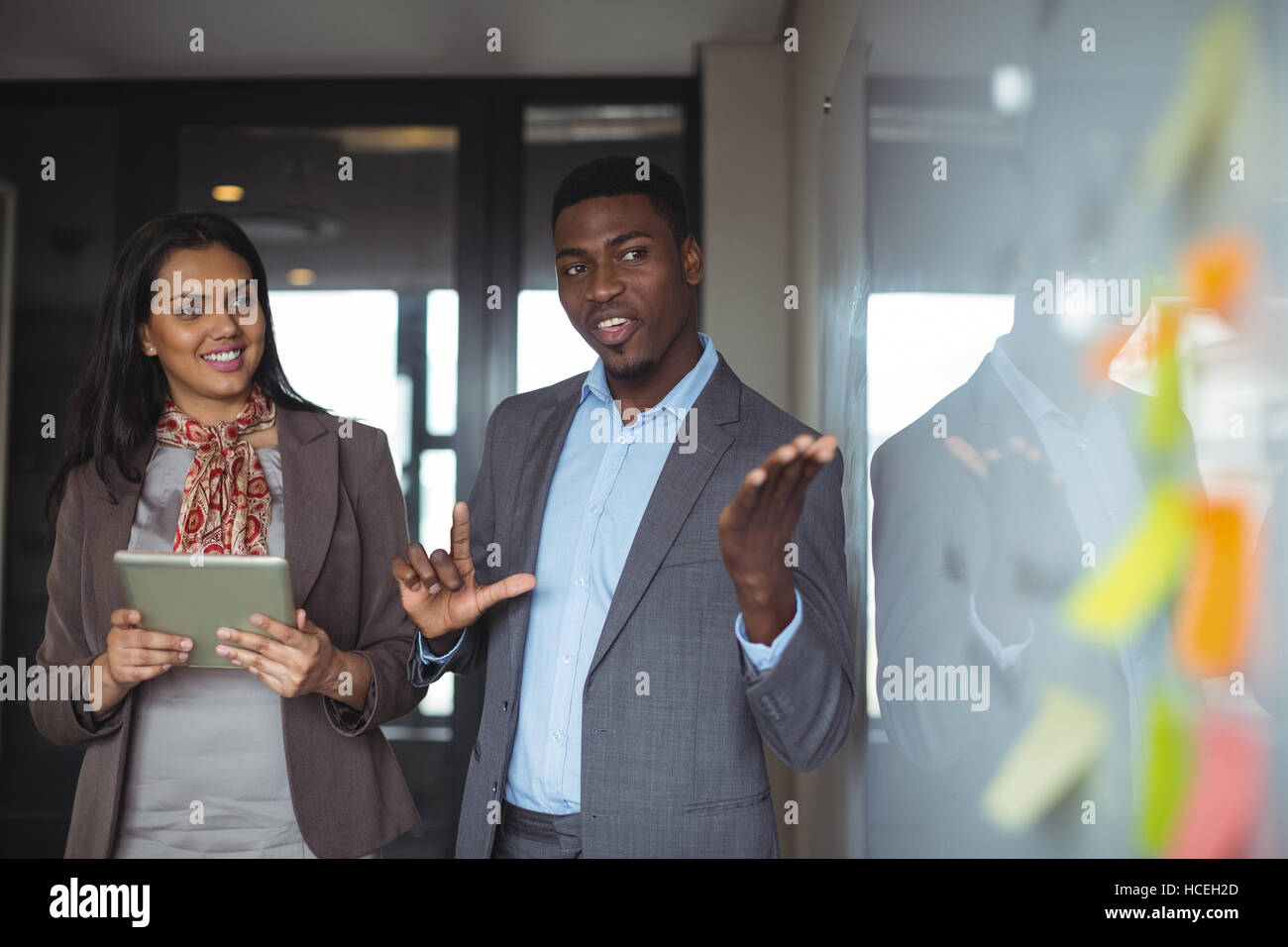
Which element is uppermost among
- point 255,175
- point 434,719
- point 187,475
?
point 255,175

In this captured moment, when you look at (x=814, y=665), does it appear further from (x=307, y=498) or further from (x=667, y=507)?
(x=307, y=498)

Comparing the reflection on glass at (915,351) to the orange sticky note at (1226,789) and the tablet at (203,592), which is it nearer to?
the orange sticky note at (1226,789)

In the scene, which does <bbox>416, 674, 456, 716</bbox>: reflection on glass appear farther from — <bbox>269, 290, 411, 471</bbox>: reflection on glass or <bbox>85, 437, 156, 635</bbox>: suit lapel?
<bbox>85, 437, 156, 635</bbox>: suit lapel

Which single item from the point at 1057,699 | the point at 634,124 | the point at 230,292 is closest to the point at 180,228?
the point at 230,292

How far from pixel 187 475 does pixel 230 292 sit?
31 cm

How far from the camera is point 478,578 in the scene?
5.36 feet

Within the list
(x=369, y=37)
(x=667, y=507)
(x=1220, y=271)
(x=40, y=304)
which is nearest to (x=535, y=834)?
(x=667, y=507)

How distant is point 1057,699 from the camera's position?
3.89 feet

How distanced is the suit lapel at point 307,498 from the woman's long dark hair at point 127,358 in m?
0.17

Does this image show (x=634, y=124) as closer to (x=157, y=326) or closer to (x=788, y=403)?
(x=788, y=403)

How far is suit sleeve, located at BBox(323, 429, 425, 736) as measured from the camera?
5.54 feet

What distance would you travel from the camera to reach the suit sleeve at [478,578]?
1.61 metres

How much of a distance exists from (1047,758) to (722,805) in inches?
17.8

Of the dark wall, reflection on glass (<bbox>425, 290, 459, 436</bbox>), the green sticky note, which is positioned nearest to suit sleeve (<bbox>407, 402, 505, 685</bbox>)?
the green sticky note
